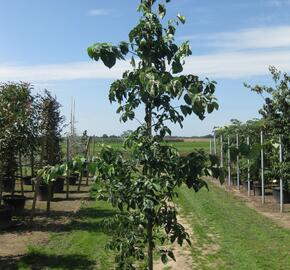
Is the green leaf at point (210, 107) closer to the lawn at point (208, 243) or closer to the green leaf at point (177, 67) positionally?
the green leaf at point (177, 67)

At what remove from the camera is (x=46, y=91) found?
2069cm

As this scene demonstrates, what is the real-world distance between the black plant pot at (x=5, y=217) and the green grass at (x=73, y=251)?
3.66 ft

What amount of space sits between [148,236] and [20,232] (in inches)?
287

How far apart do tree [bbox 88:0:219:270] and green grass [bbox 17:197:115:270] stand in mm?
3893

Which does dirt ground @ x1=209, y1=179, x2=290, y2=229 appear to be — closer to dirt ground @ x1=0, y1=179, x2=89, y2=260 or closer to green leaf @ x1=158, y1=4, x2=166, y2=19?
dirt ground @ x1=0, y1=179, x2=89, y2=260

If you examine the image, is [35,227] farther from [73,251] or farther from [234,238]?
[234,238]

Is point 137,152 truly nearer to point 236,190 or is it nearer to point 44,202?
point 44,202

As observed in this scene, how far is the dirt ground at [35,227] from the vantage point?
9477mm

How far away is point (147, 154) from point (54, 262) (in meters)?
4.96

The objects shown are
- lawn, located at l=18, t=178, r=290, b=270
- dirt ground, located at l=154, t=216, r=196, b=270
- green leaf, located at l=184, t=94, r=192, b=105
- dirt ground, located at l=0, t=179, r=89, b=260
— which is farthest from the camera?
dirt ground, located at l=0, t=179, r=89, b=260

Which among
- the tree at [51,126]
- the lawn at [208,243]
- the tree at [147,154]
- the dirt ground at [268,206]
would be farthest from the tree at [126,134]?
the tree at [51,126]

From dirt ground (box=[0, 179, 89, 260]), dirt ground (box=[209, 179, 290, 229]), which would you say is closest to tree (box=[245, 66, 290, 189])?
A: dirt ground (box=[209, 179, 290, 229])

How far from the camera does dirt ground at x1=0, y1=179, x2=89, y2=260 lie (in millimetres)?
9477

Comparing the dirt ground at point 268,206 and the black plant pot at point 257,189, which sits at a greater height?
the black plant pot at point 257,189
